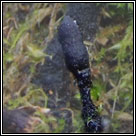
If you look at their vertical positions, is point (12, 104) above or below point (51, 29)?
below

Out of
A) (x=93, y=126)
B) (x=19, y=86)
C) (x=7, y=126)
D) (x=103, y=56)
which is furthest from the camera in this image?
(x=19, y=86)

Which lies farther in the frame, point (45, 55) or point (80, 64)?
point (45, 55)

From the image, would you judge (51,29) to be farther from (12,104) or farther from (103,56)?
(12,104)

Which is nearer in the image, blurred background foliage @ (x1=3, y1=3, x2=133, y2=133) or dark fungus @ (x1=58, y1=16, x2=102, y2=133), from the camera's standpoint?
dark fungus @ (x1=58, y1=16, x2=102, y2=133)

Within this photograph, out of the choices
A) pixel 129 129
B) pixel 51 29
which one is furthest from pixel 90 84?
pixel 51 29
